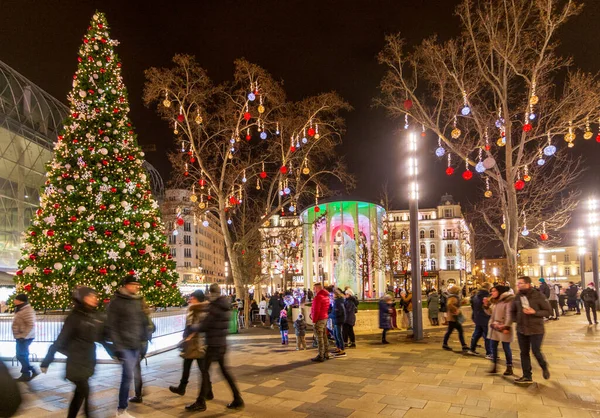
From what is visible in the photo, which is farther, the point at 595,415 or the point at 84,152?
the point at 84,152

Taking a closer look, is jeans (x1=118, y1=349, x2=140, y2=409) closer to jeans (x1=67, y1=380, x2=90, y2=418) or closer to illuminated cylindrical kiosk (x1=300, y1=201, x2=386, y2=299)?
jeans (x1=67, y1=380, x2=90, y2=418)

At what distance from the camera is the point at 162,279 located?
554 inches

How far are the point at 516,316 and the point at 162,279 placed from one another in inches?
408

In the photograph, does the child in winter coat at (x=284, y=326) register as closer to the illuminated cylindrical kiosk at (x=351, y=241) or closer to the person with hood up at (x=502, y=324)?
the person with hood up at (x=502, y=324)

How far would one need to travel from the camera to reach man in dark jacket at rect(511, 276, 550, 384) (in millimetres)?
7301

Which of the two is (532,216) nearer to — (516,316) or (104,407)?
(516,316)

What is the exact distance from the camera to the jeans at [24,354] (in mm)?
8273

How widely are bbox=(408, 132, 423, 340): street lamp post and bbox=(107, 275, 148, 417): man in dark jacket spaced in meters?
8.44

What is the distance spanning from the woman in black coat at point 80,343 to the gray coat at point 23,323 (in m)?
4.26

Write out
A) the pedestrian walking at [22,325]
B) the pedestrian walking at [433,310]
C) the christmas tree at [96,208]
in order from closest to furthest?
the pedestrian walking at [22,325]
the christmas tree at [96,208]
the pedestrian walking at [433,310]

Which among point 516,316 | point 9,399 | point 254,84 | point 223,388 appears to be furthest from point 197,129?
point 9,399

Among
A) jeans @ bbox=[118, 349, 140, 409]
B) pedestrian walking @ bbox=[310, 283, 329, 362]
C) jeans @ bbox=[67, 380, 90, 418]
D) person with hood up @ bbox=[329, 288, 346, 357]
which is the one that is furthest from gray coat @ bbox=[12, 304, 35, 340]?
person with hood up @ bbox=[329, 288, 346, 357]

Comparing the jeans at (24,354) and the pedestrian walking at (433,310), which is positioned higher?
the jeans at (24,354)

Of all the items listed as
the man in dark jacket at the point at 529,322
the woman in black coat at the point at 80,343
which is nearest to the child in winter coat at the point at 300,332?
the man in dark jacket at the point at 529,322
